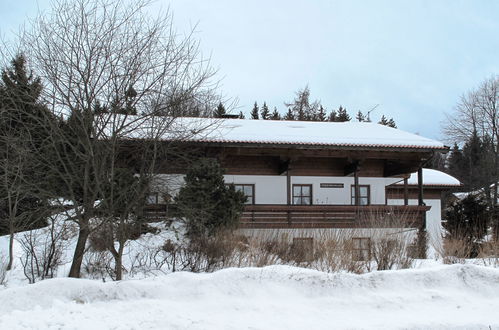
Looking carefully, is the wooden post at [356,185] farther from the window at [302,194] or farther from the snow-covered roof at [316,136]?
the window at [302,194]

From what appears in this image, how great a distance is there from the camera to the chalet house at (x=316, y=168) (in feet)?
63.0

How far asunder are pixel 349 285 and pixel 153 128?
4768 mm

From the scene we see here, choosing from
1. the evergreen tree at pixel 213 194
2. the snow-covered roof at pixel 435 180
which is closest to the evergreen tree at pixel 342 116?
the snow-covered roof at pixel 435 180

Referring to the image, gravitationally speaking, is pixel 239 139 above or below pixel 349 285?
above

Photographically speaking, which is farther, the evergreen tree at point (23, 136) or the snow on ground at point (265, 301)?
the evergreen tree at point (23, 136)

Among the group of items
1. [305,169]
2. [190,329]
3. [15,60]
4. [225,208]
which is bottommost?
[190,329]

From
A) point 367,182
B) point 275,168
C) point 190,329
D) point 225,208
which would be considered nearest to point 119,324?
point 190,329

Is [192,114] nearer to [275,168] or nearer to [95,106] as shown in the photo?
[95,106]

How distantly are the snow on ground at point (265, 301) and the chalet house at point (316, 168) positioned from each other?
8.88 meters

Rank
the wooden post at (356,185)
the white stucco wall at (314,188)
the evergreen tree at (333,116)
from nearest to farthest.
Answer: the wooden post at (356,185) < the white stucco wall at (314,188) < the evergreen tree at (333,116)

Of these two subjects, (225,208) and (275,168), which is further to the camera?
(275,168)

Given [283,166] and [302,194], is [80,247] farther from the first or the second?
[302,194]

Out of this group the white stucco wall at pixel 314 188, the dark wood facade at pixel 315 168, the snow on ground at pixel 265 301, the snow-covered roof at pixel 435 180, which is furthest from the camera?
the snow-covered roof at pixel 435 180

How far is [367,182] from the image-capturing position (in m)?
22.7
